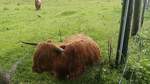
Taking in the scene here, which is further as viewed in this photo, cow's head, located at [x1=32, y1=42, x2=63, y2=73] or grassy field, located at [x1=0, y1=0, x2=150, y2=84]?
grassy field, located at [x1=0, y1=0, x2=150, y2=84]

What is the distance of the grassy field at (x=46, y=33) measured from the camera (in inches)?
317

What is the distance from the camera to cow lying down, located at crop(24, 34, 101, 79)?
7617 millimetres

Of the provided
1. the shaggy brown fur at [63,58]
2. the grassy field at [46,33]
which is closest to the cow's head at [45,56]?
the shaggy brown fur at [63,58]

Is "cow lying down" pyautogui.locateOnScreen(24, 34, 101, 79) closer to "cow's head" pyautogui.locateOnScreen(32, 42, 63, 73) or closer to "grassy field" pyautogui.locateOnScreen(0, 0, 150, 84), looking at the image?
"cow's head" pyautogui.locateOnScreen(32, 42, 63, 73)

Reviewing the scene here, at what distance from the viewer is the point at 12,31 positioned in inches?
495

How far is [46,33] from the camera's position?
38.4ft

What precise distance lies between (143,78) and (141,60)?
0.58 metres

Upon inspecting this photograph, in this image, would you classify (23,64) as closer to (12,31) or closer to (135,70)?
(135,70)

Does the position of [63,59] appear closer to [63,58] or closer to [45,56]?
[63,58]

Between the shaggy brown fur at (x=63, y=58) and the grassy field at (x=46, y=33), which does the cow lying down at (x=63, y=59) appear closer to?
the shaggy brown fur at (x=63, y=58)

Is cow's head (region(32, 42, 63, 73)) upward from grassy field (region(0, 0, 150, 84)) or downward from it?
upward

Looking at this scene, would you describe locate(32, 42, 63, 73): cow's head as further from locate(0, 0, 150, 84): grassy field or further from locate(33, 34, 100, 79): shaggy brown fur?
locate(0, 0, 150, 84): grassy field

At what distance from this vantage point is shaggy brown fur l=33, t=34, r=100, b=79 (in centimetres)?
762

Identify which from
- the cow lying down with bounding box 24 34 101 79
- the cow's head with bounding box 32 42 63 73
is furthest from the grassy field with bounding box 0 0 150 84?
the cow's head with bounding box 32 42 63 73
